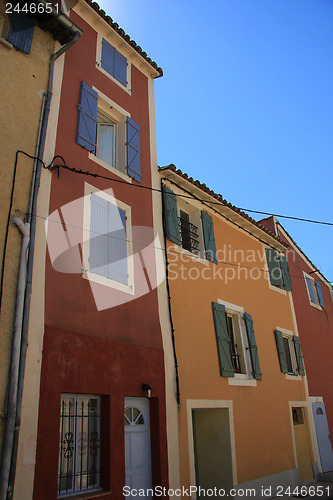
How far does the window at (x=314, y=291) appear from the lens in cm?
1532

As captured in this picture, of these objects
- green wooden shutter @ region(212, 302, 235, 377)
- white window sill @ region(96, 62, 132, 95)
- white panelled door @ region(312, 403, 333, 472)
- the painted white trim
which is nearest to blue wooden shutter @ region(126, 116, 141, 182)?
white window sill @ region(96, 62, 132, 95)

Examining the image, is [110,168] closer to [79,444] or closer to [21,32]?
[21,32]

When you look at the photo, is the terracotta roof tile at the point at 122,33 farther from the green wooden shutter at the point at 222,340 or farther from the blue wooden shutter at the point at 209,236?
the green wooden shutter at the point at 222,340

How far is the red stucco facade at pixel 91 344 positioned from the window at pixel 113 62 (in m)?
0.43

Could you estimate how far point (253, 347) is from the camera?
9930 millimetres

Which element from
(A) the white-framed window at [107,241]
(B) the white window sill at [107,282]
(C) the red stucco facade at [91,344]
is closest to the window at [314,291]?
(C) the red stucco facade at [91,344]

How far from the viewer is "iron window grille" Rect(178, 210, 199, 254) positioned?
966cm

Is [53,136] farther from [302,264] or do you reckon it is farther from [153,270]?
[302,264]

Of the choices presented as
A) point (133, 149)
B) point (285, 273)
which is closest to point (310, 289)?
point (285, 273)

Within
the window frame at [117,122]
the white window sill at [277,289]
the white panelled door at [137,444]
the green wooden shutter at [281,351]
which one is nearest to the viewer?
the white panelled door at [137,444]

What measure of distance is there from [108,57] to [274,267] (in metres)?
8.12

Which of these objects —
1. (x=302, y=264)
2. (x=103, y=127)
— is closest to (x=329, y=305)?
(x=302, y=264)

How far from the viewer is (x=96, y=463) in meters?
5.80

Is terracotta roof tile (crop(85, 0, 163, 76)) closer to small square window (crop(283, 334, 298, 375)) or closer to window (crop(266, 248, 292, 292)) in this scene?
window (crop(266, 248, 292, 292))
